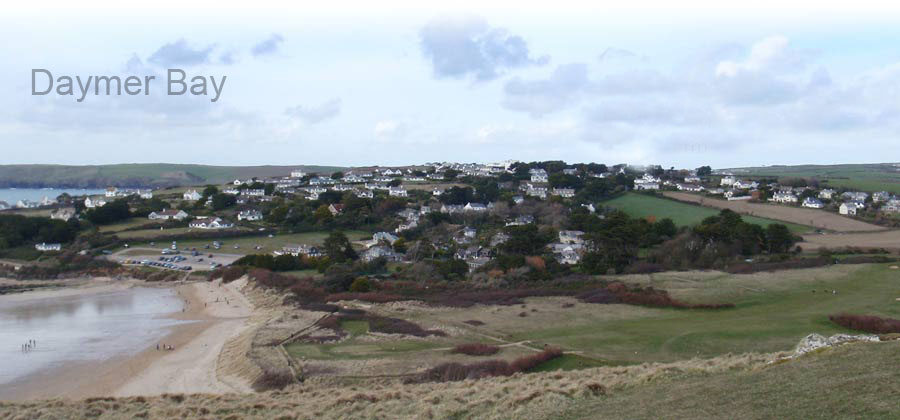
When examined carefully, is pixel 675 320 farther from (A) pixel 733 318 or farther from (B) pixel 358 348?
(B) pixel 358 348

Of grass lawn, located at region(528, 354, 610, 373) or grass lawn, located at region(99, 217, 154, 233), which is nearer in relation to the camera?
grass lawn, located at region(528, 354, 610, 373)

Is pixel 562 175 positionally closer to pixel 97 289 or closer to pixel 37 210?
pixel 97 289

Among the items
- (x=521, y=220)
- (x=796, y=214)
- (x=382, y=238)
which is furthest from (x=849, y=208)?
(x=382, y=238)

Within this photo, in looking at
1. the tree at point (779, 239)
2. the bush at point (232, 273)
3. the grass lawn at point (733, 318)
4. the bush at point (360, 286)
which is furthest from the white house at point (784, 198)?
the bush at point (232, 273)

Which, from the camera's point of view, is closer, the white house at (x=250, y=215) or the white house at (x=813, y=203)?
the white house at (x=813, y=203)

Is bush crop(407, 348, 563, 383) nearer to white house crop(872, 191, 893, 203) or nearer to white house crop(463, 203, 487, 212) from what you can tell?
white house crop(463, 203, 487, 212)

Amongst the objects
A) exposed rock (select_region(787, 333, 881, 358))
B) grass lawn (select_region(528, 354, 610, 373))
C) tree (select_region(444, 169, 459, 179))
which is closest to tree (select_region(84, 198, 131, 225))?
tree (select_region(444, 169, 459, 179))

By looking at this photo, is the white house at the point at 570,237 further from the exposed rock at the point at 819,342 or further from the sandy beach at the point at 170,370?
the exposed rock at the point at 819,342
